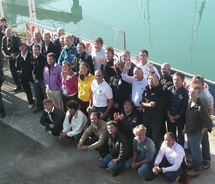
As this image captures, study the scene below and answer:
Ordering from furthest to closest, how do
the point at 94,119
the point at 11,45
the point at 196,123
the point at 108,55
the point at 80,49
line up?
the point at 11,45 → the point at 80,49 → the point at 108,55 → the point at 94,119 → the point at 196,123

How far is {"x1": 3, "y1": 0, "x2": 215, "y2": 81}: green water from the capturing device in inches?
537

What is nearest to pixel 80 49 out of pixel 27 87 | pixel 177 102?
pixel 27 87

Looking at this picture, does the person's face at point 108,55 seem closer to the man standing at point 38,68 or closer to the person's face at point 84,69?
the person's face at point 84,69

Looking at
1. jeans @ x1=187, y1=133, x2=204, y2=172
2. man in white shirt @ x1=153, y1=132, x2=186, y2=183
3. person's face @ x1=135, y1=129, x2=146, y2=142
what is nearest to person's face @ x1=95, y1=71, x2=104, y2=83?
person's face @ x1=135, y1=129, x2=146, y2=142

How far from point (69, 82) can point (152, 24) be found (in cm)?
1639

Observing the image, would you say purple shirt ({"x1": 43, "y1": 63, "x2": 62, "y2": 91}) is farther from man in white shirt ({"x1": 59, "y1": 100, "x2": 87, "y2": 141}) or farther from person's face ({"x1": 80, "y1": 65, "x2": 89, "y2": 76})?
man in white shirt ({"x1": 59, "y1": 100, "x2": 87, "y2": 141})

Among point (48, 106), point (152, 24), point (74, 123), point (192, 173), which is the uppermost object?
point (48, 106)

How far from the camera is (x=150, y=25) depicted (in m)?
19.9

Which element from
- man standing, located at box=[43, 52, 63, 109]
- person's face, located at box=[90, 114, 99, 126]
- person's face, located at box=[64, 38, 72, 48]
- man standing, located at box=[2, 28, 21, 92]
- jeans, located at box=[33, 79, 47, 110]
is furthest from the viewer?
man standing, located at box=[2, 28, 21, 92]

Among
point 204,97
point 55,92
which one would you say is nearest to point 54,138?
point 55,92

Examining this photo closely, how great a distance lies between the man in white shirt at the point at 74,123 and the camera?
497cm

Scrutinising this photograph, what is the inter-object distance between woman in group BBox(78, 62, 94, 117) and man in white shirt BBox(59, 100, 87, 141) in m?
0.36

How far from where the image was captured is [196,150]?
161 inches

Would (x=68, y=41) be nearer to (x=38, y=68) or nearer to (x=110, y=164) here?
(x=38, y=68)
